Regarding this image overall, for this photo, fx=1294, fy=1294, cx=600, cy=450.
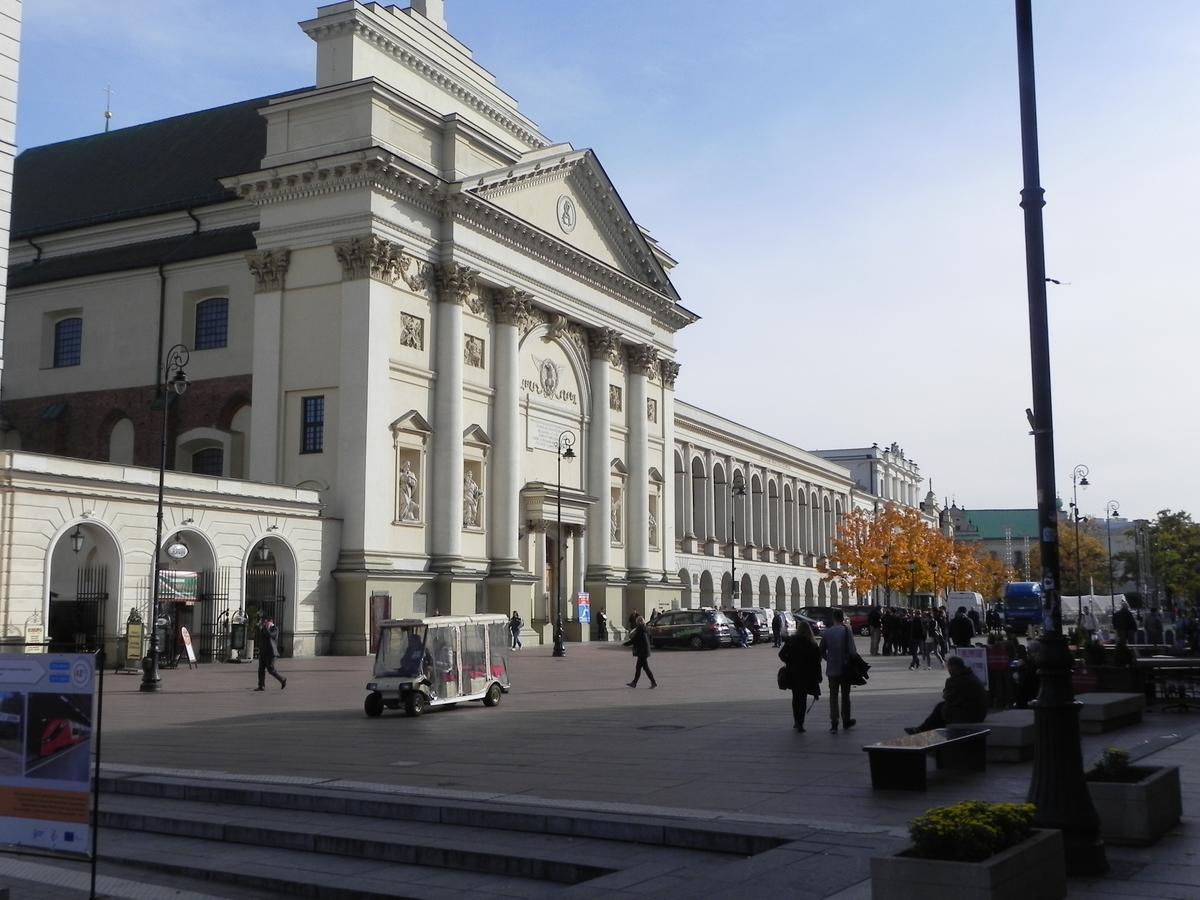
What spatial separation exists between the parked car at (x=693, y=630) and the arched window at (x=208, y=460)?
18.6 metres

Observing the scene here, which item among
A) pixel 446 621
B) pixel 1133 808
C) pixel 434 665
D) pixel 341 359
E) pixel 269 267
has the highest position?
pixel 269 267

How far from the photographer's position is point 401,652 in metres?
23.1

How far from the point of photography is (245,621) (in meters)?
39.1

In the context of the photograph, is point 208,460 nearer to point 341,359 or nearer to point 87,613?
point 341,359

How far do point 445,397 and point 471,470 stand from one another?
353 centimetres

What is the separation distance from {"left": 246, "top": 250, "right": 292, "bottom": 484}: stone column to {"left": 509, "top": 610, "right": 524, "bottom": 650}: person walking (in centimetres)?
1004

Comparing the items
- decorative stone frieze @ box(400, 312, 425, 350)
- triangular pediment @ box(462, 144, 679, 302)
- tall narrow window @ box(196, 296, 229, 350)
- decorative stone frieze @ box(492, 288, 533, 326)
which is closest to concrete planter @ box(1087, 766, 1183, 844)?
decorative stone frieze @ box(400, 312, 425, 350)

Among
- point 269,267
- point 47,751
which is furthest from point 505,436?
point 47,751

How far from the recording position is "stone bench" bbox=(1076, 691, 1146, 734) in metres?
18.5

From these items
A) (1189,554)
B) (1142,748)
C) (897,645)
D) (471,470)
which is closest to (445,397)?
(471,470)

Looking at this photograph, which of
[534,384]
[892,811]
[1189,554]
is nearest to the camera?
[892,811]

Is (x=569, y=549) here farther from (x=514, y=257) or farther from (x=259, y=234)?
(x=259, y=234)

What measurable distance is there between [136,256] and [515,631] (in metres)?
21.3

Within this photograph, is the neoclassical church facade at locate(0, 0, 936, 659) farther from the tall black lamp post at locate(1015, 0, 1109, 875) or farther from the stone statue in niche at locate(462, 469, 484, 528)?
the tall black lamp post at locate(1015, 0, 1109, 875)
